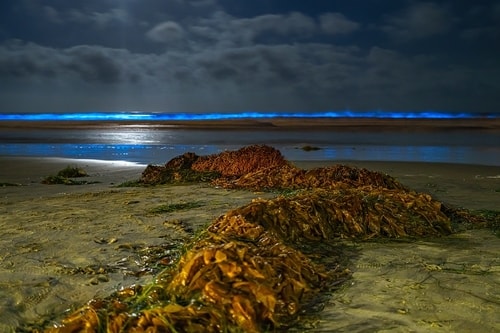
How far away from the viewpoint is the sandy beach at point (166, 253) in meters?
3.02

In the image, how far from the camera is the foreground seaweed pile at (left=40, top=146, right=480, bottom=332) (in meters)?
2.72

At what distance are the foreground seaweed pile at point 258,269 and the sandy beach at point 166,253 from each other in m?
0.23

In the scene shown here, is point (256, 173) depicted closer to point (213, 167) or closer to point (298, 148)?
point (213, 167)

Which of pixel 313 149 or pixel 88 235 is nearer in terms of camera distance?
pixel 88 235

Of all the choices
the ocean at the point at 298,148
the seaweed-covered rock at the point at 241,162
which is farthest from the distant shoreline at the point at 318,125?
the seaweed-covered rock at the point at 241,162

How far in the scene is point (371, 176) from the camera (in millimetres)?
8156

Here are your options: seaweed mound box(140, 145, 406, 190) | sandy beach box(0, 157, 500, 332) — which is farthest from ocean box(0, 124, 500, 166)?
sandy beach box(0, 157, 500, 332)

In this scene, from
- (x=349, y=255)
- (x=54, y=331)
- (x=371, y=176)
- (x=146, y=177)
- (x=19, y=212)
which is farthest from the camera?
(x=146, y=177)

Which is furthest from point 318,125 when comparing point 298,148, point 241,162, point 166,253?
point 166,253

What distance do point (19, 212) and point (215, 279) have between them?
433cm

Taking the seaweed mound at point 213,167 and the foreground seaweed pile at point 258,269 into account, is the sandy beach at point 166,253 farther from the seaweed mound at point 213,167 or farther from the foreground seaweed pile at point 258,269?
the seaweed mound at point 213,167

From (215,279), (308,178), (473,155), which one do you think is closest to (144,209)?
(308,178)

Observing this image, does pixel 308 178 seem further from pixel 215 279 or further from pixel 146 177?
pixel 215 279

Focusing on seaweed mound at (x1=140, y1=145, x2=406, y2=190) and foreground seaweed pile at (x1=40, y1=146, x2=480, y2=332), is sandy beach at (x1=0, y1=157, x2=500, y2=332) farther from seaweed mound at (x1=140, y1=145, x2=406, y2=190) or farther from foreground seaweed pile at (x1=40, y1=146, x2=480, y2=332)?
seaweed mound at (x1=140, y1=145, x2=406, y2=190)
